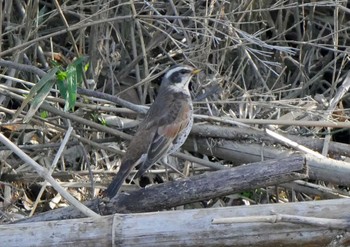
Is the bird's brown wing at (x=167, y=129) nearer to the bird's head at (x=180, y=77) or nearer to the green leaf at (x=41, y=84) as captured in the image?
the bird's head at (x=180, y=77)

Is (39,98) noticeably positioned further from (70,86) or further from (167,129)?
(167,129)

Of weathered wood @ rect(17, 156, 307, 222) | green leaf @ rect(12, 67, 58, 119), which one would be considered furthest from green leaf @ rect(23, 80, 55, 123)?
weathered wood @ rect(17, 156, 307, 222)

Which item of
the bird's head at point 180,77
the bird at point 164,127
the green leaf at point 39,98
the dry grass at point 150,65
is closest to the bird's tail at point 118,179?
the bird at point 164,127

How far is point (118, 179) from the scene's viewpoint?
19.6 feet

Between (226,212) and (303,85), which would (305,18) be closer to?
(303,85)

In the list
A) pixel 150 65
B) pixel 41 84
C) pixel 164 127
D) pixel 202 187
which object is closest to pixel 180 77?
pixel 164 127

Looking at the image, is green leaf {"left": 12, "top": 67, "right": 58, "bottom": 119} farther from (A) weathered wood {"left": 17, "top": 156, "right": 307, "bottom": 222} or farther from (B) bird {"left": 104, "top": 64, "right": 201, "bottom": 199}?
(A) weathered wood {"left": 17, "top": 156, "right": 307, "bottom": 222}

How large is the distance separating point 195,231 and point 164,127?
177 cm

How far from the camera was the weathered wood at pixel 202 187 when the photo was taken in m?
5.43

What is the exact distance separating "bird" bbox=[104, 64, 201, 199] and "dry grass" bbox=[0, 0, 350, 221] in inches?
9.2

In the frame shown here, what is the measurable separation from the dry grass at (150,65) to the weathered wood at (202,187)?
994 mm

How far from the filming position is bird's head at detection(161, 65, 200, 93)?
709cm

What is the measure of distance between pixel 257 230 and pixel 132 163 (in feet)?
5.11

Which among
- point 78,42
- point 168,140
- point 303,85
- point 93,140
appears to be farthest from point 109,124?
point 303,85
